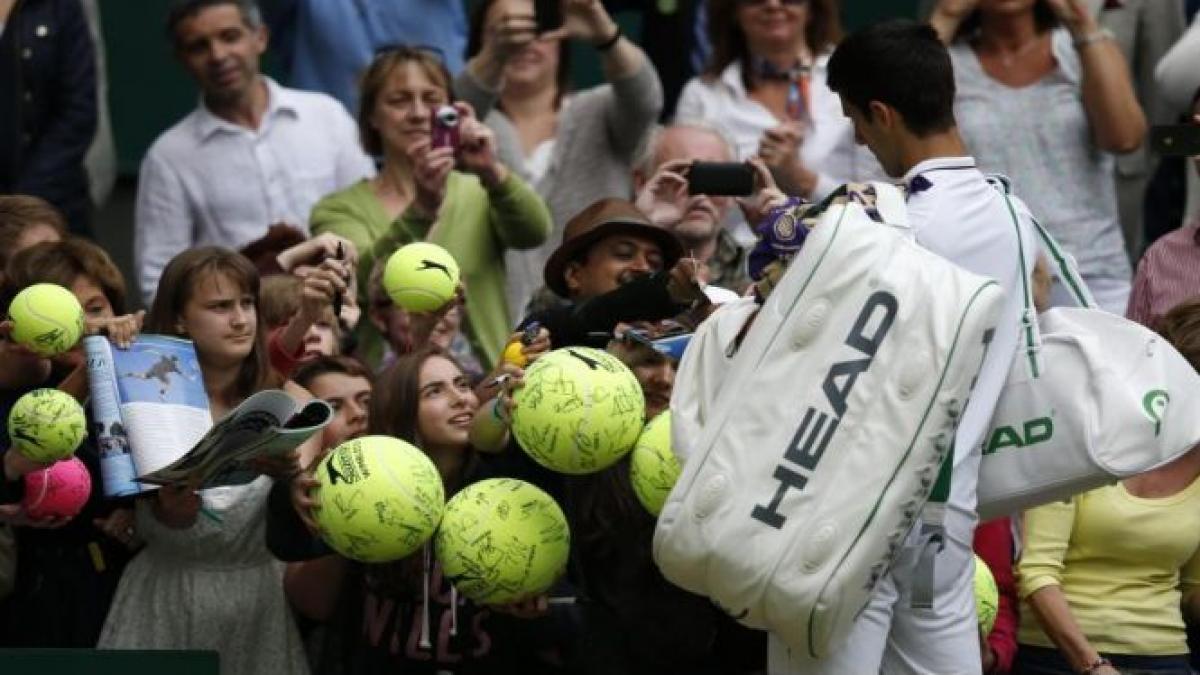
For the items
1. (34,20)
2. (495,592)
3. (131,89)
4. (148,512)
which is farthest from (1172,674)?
(131,89)

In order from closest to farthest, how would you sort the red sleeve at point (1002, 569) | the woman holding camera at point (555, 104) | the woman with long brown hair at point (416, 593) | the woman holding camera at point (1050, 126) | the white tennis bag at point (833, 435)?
the white tennis bag at point (833, 435) < the woman with long brown hair at point (416, 593) < the red sleeve at point (1002, 569) < the woman holding camera at point (1050, 126) < the woman holding camera at point (555, 104)

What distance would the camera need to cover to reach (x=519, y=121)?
977cm

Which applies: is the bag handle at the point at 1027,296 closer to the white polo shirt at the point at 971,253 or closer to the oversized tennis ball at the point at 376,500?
the white polo shirt at the point at 971,253

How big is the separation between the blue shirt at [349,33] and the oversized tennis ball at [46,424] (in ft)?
12.5

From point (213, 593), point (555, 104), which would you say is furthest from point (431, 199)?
point (213, 593)

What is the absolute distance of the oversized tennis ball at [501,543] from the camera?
6414mm

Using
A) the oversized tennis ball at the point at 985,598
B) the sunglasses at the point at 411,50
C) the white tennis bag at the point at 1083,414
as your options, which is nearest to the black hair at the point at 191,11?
the sunglasses at the point at 411,50

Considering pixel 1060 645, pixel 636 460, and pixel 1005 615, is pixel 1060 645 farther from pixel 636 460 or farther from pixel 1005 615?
pixel 636 460

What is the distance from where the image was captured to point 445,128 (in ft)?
27.3

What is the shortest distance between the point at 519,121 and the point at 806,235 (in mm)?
3884

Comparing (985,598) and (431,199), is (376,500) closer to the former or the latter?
(985,598)

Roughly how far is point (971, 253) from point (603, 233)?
1923mm

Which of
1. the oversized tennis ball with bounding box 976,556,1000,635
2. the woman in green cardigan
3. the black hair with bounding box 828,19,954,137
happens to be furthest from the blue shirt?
the black hair with bounding box 828,19,954,137

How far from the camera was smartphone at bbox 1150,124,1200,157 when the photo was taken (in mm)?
7508
